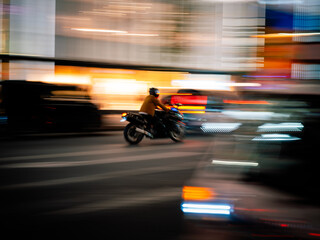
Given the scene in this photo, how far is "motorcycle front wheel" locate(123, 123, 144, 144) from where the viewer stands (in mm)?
11766

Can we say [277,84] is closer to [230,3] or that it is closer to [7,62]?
[230,3]

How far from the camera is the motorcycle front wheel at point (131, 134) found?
38.6 ft

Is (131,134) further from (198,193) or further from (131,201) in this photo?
(198,193)

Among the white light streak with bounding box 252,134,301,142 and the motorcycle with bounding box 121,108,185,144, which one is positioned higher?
the white light streak with bounding box 252,134,301,142

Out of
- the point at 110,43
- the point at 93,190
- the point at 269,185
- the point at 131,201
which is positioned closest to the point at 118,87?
the point at 110,43

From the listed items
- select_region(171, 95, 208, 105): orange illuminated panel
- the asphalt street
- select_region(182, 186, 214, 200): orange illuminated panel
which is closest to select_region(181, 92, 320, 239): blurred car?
select_region(182, 186, 214, 200): orange illuminated panel

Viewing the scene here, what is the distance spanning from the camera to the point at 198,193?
422 centimetres

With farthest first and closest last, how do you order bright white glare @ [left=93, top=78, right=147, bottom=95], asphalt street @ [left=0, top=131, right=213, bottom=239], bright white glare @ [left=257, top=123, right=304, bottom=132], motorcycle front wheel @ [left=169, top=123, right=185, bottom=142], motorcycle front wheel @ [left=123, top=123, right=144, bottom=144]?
bright white glare @ [left=93, top=78, right=147, bottom=95]
motorcycle front wheel @ [left=169, top=123, right=185, bottom=142]
motorcycle front wheel @ [left=123, top=123, right=144, bottom=144]
asphalt street @ [left=0, top=131, right=213, bottom=239]
bright white glare @ [left=257, top=123, right=304, bottom=132]

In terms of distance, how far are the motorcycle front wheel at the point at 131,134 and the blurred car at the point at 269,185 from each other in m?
7.43

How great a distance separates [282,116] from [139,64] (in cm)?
1733

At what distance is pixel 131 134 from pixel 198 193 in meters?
7.69

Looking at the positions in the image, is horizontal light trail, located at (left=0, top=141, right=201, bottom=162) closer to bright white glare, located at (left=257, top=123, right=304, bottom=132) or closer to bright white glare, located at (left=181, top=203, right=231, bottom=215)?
bright white glare, located at (left=181, top=203, right=231, bottom=215)

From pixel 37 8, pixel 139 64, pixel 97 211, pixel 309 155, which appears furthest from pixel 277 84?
pixel 139 64

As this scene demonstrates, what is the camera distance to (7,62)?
619 inches
